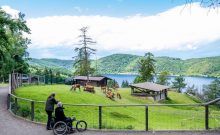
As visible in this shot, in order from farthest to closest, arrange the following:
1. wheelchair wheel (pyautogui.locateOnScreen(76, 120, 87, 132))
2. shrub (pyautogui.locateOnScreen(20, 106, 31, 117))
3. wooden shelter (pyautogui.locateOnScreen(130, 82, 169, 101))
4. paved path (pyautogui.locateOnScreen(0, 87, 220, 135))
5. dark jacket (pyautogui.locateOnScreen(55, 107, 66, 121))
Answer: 1. wooden shelter (pyautogui.locateOnScreen(130, 82, 169, 101))
2. shrub (pyautogui.locateOnScreen(20, 106, 31, 117))
3. wheelchair wheel (pyautogui.locateOnScreen(76, 120, 87, 132))
4. dark jacket (pyautogui.locateOnScreen(55, 107, 66, 121))
5. paved path (pyautogui.locateOnScreen(0, 87, 220, 135))

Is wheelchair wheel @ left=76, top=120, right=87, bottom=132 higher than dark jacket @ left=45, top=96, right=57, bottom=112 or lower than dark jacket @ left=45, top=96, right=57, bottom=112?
lower

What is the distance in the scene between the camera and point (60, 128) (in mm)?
16562

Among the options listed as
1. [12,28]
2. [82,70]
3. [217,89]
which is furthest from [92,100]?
[217,89]

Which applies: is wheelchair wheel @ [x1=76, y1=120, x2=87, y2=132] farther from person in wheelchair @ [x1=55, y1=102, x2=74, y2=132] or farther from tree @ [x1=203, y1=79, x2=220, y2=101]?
tree @ [x1=203, y1=79, x2=220, y2=101]

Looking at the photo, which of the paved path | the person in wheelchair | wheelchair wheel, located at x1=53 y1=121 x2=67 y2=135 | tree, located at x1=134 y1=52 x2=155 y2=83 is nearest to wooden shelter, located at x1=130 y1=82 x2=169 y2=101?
tree, located at x1=134 y1=52 x2=155 y2=83

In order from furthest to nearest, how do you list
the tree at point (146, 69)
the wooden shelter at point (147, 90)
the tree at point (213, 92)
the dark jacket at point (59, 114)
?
1. the tree at point (213, 92)
2. the tree at point (146, 69)
3. the wooden shelter at point (147, 90)
4. the dark jacket at point (59, 114)

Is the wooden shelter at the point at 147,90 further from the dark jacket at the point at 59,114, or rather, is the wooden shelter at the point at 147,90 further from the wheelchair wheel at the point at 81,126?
the dark jacket at the point at 59,114

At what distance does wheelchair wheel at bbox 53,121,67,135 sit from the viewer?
1650 centimetres

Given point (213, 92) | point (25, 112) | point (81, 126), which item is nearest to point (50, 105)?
point (81, 126)

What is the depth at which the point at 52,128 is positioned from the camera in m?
17.4

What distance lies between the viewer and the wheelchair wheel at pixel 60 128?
1650cm

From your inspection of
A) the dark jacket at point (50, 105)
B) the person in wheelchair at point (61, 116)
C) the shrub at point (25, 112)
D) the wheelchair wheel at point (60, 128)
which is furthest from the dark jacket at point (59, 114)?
the shrub at point (25, 112)

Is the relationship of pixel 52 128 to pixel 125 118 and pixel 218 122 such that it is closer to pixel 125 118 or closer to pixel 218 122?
pixel 218 122

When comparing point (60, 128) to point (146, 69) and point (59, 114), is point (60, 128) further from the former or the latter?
point (146, 69)
